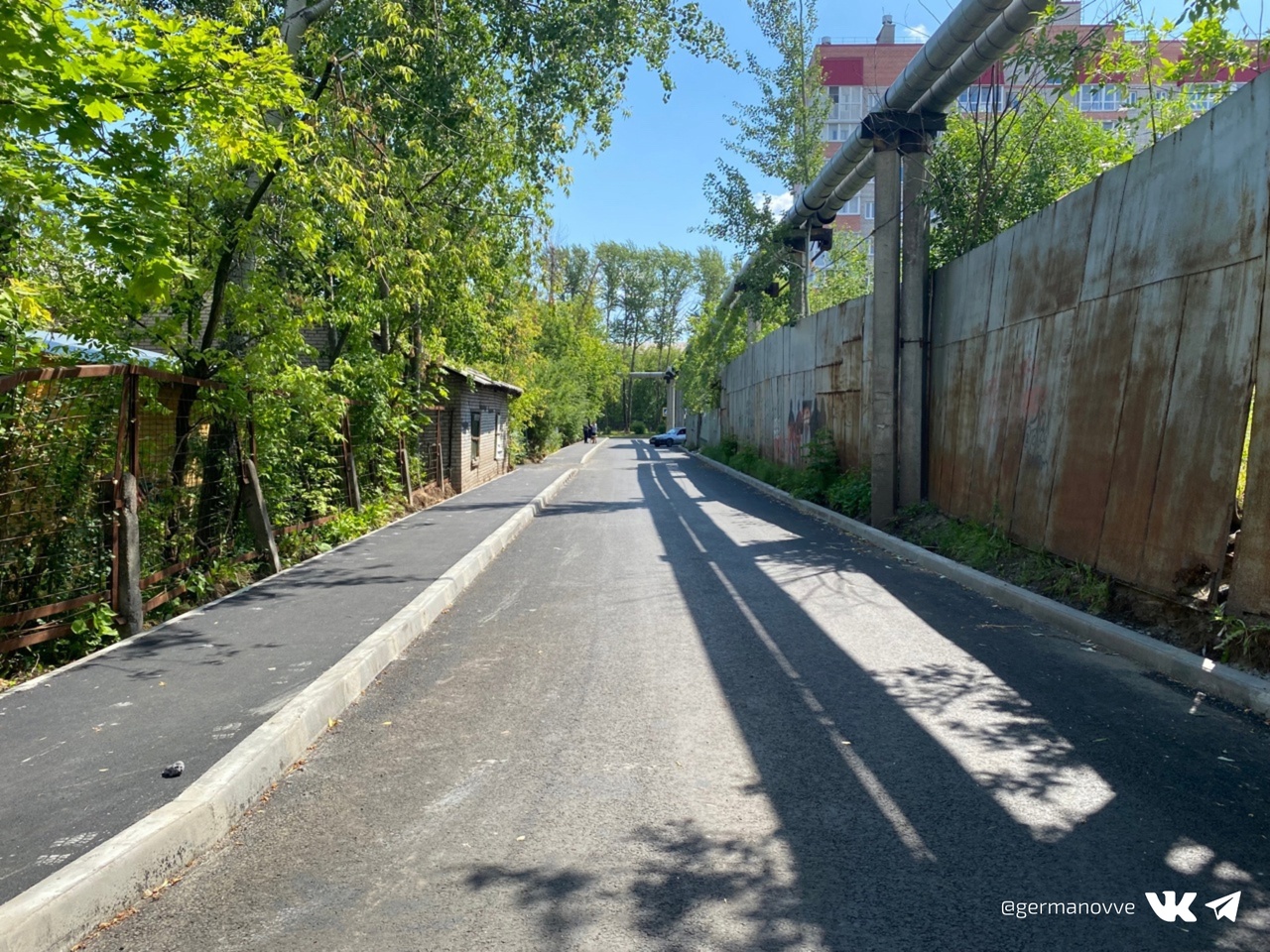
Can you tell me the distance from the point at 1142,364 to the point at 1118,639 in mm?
2275

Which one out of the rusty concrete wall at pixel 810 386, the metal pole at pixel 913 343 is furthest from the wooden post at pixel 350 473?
the rusty concrete wall at pixel 810 386

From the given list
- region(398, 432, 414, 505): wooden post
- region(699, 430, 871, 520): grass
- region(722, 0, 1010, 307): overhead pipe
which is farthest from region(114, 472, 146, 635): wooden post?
region(699, 430, 871, 520): grass

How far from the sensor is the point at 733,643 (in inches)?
260

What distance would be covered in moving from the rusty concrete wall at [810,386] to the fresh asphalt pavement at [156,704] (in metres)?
9.37

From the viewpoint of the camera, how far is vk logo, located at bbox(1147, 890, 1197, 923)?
2871 millimetres

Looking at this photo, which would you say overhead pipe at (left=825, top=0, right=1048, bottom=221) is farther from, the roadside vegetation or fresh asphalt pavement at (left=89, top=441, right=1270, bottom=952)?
fresh asphalt pavement at (left=89, top=441, right=1270, bottom=952)

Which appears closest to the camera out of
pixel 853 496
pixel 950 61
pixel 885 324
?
pixel 950 61

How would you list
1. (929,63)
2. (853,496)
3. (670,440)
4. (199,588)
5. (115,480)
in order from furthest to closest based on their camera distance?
1. (670,440)
2. (853,496)
3. (929,63)
4. (199,588)
5. (115,480)

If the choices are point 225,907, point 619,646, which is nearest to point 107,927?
point 225,907

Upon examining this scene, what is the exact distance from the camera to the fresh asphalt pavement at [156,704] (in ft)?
11.5

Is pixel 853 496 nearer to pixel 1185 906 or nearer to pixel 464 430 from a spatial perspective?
pixel 464 430

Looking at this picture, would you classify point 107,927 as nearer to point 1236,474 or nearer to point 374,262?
point 1236,474

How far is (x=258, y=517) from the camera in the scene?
30.4 feet

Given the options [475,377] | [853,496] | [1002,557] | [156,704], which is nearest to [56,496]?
[156,704]
